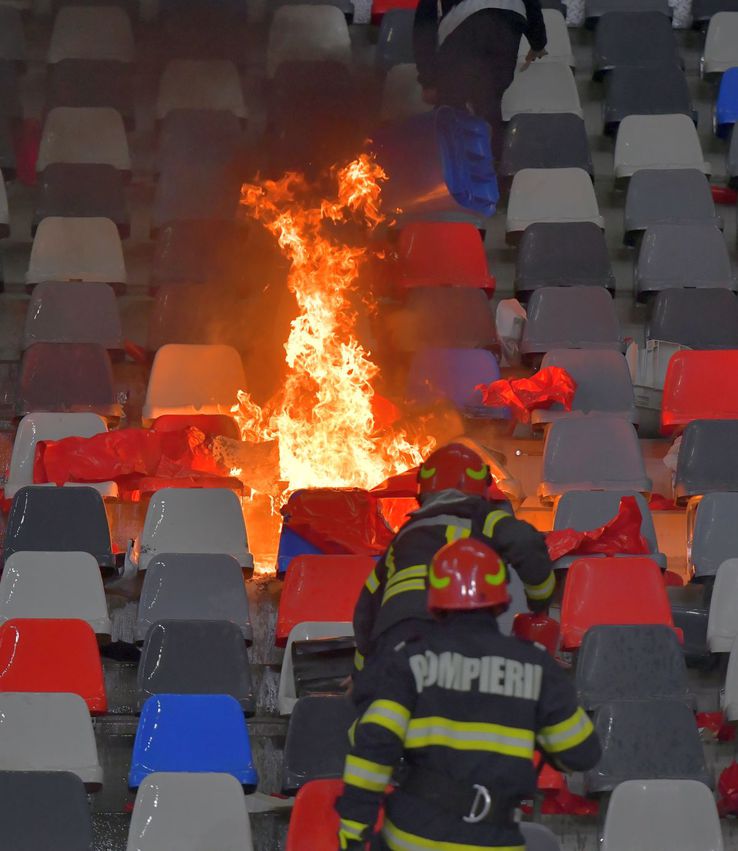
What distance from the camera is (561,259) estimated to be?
6.98 meters

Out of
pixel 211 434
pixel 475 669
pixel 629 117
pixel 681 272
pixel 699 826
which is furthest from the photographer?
pixel 629 117

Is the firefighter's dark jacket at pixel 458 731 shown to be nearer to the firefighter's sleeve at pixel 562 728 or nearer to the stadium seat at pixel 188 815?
the firefighter's sleeve at pixel 562 728

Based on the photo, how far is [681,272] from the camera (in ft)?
22.9

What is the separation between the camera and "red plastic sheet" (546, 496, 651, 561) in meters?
5.57

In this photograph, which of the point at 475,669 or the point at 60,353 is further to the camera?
the point at 60,353

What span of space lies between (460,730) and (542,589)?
0.86 meters

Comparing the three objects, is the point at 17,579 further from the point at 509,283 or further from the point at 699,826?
the point at 509,283

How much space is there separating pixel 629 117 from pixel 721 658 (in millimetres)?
3094

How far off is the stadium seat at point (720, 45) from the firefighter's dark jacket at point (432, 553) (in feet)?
14.1

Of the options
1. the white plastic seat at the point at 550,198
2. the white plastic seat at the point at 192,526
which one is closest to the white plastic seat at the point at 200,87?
the white plastic seat at the point at 550,198

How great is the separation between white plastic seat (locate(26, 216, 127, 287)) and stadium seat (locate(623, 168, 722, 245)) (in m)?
2.24

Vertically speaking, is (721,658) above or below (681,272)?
below

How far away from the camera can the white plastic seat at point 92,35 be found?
7945 millimetres

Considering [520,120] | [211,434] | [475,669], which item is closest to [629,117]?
[520,120]
